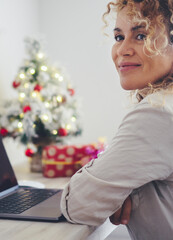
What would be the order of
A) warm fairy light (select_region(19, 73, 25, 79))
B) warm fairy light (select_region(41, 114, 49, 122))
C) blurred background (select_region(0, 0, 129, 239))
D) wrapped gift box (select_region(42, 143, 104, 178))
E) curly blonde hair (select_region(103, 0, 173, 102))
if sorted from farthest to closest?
blurred background (select_region(0, 0, 129, 239)) → warm fairy light (select_region(19, 73, 25, 79)) → warm fairy light (select_region(41, 114, 49, 122)) → wrapped gift box (select_region(42, 143, 104, 178)) → curly blonde hair (select_region(103, 0, 173, 102))

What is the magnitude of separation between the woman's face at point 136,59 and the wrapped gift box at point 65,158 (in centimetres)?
68

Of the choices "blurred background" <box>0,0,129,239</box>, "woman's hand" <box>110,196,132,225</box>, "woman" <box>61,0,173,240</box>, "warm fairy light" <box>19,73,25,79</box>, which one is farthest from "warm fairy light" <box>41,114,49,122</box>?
"woman's hand" <box>110,196,132,225</box>

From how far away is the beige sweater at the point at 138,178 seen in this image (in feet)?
2.71

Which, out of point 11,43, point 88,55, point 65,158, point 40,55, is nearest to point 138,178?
point 65,158

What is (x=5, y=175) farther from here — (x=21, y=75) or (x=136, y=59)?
(x=21, y=75)

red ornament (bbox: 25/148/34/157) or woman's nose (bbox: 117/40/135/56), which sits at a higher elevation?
woman's nose (bbox: 117/40/135/56)

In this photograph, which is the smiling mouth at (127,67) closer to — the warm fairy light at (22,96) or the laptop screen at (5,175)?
the laptop screen at (5,175)

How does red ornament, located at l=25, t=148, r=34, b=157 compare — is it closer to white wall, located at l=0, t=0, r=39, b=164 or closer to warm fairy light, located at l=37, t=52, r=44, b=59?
white wall, located at l=0, t=0, r=39, b=164

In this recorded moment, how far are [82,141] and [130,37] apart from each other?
160 cm

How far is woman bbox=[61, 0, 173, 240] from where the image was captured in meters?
0.83

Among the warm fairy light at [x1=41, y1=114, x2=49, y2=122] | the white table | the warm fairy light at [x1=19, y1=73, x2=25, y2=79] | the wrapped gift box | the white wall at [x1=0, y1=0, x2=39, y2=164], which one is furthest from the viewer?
the white wall at [x1=0, y1=0, x2=39, y2=164]

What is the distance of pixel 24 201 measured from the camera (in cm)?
109

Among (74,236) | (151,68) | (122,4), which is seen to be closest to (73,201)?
(74,236)

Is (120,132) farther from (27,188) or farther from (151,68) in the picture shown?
(27,188)
